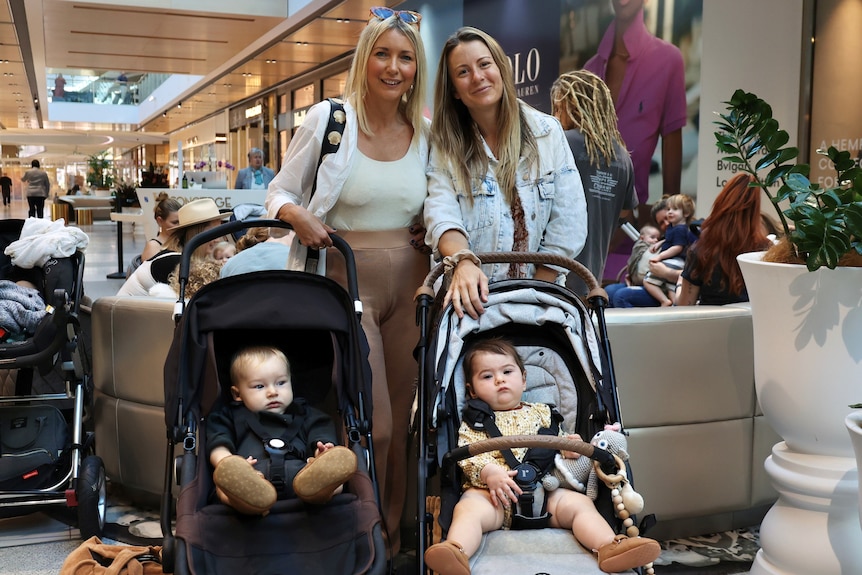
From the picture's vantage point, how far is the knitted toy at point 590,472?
2041 millimetres

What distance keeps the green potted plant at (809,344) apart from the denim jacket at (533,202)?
1.48 feet

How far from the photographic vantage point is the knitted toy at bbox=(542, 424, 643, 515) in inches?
80.4

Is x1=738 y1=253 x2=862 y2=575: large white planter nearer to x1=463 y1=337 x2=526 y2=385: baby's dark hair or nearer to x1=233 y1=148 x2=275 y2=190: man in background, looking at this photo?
x1=463 y1=337 x2=526 y2=385: baby's dark hair

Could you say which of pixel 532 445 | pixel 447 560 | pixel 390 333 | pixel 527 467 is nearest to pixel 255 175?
pixel 390 333

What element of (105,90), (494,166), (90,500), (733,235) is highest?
(105,90)

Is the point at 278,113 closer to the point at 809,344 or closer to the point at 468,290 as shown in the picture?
the point at 468,290

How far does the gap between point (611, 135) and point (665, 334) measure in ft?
3.70

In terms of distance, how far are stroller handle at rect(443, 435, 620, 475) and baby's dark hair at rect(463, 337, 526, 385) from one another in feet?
1.19

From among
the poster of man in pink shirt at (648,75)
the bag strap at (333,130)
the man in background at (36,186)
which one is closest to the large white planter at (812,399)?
the bag strap at (333,130)

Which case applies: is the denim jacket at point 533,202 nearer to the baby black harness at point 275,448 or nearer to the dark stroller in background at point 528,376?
the dark stroller in background at point 528,376

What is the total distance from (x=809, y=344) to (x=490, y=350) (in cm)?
83

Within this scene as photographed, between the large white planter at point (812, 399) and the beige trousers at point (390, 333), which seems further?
the beige trousers at point (390, 333)

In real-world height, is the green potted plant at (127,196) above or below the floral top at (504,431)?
above

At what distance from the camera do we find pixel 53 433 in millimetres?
3203
